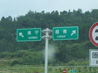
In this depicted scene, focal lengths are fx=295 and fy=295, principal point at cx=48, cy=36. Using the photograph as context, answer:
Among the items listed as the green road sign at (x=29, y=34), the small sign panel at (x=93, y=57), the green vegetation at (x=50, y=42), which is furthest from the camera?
the green vegetation at (x=50, y=42)

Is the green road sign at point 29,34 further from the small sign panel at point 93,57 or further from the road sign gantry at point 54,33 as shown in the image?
the small sign panel at point 93,57

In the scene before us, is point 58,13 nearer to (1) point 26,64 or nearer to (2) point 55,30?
(1) point 26,64

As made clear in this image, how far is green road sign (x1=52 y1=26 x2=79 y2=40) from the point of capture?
8.85 meters

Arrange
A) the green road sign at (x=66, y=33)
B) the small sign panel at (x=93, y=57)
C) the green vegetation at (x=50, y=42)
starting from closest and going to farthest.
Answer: the small sign panel at (x=93, y=57)
the green road sign at (x=66, y=33)
the green vegetation at (x=50, y=42)

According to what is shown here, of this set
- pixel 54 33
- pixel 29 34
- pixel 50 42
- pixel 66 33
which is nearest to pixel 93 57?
pixel 66 33

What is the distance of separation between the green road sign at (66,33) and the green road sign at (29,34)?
532mm

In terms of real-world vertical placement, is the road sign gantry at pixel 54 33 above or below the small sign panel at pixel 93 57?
above

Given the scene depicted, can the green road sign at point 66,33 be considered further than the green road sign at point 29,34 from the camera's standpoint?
No

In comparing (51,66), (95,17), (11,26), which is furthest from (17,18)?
(51,66)

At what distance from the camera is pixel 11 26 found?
56.3 metres

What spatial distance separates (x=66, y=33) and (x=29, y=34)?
1.20 metres

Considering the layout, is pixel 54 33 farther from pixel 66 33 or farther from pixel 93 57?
pixel 93 57

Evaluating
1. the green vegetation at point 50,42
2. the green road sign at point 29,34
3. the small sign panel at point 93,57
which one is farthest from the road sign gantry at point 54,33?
the green vegetation at point 50,42

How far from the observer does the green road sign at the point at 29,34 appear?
9172 mm
